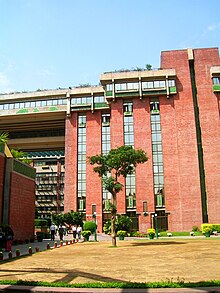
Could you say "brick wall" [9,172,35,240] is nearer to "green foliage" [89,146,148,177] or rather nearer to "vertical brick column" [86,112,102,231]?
"green foliage" [89,146,148,177]

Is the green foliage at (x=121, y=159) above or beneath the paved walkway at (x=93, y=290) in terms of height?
above

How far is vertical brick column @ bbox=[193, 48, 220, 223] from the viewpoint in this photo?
46.5 m

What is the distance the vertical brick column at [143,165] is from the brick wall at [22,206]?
21403mm

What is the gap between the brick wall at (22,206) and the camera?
2643 cm

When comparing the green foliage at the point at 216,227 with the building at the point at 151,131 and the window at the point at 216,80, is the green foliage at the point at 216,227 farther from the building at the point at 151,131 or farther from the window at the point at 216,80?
the window at the point at 216,80

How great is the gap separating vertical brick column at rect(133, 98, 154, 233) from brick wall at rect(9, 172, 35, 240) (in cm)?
2140

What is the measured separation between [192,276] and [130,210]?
40262mm

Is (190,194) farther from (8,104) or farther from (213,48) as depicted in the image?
(8,104)

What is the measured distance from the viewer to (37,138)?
6128cm

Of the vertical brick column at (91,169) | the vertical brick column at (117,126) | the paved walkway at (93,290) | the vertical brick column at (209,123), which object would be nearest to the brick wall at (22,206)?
the paved walkway at (93,290)

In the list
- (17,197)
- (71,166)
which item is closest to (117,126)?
(71,166)

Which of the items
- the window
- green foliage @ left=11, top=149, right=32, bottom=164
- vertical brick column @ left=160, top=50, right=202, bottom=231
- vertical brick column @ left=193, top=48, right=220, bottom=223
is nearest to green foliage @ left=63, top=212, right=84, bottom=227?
green foliage @ left=11, top=149, right=32, bottom=164

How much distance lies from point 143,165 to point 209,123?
12.2 metres

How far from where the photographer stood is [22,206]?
28.4 metres
